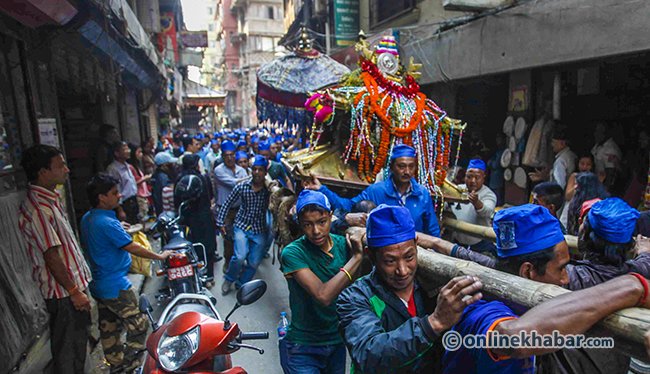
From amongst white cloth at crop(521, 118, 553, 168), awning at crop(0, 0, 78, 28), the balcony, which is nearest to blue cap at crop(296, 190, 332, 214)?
awning at crop(0, 0, 78, 28)

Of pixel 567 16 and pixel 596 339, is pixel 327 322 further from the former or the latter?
pixel 567 16

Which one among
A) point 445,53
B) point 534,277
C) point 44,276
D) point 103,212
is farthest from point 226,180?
point 534,277

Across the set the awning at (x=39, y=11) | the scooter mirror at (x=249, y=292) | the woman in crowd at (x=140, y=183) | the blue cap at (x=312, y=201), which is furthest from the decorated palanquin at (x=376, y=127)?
the woman in crowd at (x=140, y=183)

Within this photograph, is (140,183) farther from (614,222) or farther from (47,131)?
(614,222)

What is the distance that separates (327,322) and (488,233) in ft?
5.35

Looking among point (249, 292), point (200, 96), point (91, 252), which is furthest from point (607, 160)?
point (200, 96)

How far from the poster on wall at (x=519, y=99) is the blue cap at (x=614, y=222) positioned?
17.4ft

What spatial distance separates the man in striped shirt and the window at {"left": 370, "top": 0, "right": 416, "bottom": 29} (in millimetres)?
9518

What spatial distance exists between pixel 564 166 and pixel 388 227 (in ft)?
17.6

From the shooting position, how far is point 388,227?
1.68m

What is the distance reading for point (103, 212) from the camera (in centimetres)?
353

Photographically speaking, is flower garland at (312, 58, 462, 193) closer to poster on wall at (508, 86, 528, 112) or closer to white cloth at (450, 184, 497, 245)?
white cloth at (450, 184, 497, 245)

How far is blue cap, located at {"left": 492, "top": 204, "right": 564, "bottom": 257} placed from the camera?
1.54m

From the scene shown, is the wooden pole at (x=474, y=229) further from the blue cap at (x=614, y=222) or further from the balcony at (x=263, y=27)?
the balcony at (x=263, y=27)
